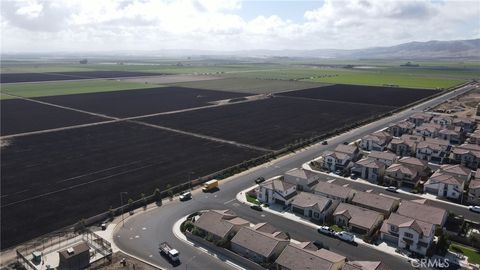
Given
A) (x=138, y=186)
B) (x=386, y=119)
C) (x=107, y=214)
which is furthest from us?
(x=386, y=119)

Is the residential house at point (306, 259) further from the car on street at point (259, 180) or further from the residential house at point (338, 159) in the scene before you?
the residential house at point (338, 159)

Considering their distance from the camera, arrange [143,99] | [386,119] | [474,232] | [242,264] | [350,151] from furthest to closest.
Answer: [143,99]
[386,119]
[350,151]
[474,232]
[242,264]

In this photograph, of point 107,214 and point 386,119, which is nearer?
point 107,214

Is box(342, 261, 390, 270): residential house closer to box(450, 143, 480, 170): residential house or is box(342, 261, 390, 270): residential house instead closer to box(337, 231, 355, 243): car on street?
box(337, 231, 355, 243): car on street

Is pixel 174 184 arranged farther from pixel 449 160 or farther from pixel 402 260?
pixel 449 160

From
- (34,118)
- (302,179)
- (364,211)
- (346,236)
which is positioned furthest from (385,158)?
(34,118)

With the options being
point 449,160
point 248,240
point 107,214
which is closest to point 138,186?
point 107,214

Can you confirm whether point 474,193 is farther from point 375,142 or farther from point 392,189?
point 375,142

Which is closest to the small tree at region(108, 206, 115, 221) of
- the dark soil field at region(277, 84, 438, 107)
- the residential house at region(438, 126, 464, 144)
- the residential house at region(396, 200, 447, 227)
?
the residential house at region(396, 200, 447, 227)

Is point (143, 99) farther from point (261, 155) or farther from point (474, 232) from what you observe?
point (474, 232)
